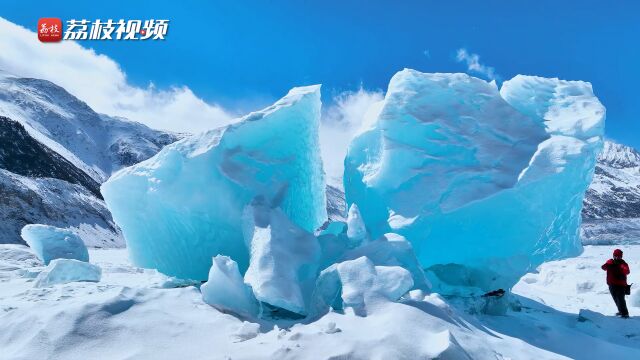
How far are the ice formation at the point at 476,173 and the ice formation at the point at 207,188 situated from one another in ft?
4.98

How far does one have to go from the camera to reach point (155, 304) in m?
4.81

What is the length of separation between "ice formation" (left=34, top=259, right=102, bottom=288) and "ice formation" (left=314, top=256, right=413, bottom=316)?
3.34 meters

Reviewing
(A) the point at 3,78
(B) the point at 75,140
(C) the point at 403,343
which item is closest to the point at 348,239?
(C) the point at 403,343

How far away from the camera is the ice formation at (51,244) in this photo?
28.4 ft

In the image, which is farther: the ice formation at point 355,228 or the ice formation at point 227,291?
the ice formation at point 355,228

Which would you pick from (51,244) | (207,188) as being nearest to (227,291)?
(207,188)

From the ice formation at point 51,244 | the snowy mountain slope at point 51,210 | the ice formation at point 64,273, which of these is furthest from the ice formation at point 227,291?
the snowy mountain slope at point 51,210

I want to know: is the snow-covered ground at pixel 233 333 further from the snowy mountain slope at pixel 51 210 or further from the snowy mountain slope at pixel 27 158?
the snowy mountain slope at pixel 27 158

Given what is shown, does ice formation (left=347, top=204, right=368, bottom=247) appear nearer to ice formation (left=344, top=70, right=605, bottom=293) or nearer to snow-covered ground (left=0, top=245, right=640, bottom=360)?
ice formation (left=344, top=70, right=605, bottom=293)

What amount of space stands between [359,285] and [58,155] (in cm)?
6682

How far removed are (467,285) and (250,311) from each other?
4.00 m

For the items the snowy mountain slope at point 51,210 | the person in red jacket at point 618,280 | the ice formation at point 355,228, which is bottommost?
the snowy mountain slope at point 51,210

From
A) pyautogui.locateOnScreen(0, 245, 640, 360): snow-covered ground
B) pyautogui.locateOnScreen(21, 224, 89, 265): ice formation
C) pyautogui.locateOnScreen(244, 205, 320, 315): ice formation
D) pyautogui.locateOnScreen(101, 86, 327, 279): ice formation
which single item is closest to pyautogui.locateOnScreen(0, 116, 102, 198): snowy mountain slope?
pyautogui.locateOnScreen(21, 224, 89, 265): ice formation

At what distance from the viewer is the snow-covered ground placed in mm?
3770
